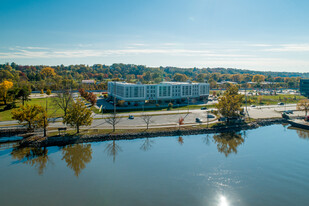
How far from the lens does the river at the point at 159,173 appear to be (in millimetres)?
18672

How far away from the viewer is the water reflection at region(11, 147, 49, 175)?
25130 mm

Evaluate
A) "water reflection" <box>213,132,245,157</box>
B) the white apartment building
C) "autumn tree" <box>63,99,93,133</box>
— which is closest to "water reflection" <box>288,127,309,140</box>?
"water reflection" <box>213,132,245,157</box>

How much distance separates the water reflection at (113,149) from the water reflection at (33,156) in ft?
24.3

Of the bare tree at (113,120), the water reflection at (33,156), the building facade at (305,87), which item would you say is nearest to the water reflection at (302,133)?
the bare tree at (113,120)

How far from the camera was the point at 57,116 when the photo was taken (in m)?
41.9

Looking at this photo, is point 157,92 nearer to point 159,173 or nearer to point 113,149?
point 113,149

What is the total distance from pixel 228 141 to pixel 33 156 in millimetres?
27745

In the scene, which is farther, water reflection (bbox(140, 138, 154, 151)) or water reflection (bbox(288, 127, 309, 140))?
water reflection (bbox(288, 127, 309, 140))

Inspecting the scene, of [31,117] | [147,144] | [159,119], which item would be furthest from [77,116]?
[159,119]

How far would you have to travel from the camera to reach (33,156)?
88.9ft

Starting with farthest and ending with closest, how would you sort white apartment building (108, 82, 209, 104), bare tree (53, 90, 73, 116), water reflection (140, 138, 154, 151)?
white apartment building (108, 82, 209, 104)
bare tree (53, 90, 73, 116)
water reflection (140, 138, 154, 151)

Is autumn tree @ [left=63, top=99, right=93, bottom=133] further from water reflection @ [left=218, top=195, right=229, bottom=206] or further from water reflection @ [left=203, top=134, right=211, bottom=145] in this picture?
water reflection @ [left=218, top=195, right=229, bottom=206]

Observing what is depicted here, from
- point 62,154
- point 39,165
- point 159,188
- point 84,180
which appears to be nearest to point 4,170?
point 39,165

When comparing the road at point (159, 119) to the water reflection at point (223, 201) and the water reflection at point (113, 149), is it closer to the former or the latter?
the water reflection at point (113, 149)
